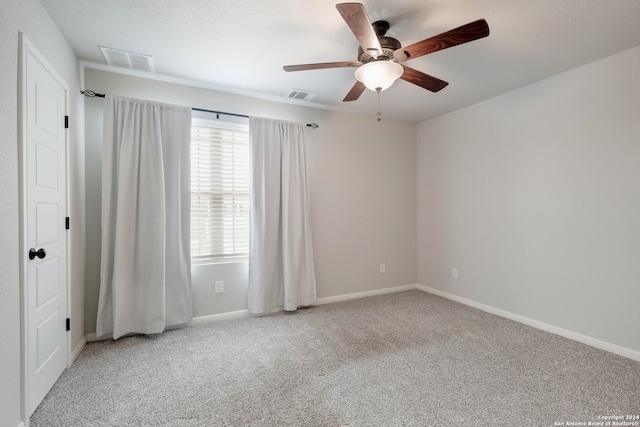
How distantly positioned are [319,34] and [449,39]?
0.97 m

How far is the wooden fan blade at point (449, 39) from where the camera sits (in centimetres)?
157

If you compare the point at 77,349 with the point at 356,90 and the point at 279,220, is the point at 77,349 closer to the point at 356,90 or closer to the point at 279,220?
the point at 279,220

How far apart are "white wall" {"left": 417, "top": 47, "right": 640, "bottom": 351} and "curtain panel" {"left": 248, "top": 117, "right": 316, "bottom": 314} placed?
201cm

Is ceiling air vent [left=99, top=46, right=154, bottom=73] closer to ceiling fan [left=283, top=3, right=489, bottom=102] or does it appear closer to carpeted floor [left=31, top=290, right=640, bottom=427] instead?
ceiling fan [left=283, top=3, right=489, bottom=102]

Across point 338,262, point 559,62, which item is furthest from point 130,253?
point 559,62

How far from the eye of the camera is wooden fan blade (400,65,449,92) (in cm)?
215

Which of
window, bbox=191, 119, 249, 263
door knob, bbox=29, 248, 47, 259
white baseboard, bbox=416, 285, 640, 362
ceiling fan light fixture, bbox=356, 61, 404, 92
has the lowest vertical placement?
white baseboard, bbox=416, 285, 640, 362

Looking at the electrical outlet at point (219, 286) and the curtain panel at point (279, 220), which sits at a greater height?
the curtain panel at point (279, 220)

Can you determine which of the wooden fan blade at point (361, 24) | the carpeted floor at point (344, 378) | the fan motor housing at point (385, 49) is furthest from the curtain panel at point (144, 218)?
the wooden fan blade at point (361, 24)

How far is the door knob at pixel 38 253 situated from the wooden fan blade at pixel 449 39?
8.33 ft

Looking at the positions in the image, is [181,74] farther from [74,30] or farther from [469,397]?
[469,397]

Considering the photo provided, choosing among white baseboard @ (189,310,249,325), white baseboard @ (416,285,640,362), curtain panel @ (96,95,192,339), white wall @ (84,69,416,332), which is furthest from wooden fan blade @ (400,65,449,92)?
white baseboard @ (189,310,249,325)

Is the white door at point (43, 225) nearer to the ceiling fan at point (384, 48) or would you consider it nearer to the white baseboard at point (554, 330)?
the ceiling fan at point (384, 48)

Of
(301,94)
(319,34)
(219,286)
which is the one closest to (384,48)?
(319,34)
